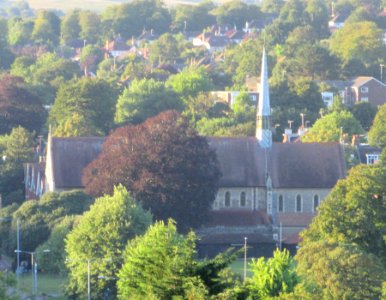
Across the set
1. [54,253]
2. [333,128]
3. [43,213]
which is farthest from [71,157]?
[333,128]

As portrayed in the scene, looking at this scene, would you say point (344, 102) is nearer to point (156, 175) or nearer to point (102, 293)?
point (156, 175)

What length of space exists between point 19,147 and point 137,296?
151 ft

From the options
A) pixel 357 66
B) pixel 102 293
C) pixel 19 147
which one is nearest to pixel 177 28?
pixel 357 66

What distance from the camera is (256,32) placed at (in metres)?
174

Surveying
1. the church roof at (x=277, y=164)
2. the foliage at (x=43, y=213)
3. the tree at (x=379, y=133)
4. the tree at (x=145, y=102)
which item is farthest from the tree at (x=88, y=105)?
the foliage at (x=43, y=213)

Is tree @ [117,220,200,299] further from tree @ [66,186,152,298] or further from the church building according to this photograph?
the church building

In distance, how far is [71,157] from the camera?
72.4 metres

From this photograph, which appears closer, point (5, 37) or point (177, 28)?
point (5, 37)

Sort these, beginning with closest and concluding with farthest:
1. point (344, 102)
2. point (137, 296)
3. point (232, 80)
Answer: point (137, 296), point (344, 102), point (232, 80)

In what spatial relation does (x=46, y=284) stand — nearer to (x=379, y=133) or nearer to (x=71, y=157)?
(x=71, y=157)

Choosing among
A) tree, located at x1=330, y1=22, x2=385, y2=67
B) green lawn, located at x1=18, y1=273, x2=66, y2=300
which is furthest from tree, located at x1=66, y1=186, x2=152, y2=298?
tree, located at x1=330, y1=22, x2=385, y2=67

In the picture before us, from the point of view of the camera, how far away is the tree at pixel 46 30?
176 meters

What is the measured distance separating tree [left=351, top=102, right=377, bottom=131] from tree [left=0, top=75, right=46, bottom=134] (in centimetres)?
1769

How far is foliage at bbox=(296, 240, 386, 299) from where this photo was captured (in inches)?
2044
